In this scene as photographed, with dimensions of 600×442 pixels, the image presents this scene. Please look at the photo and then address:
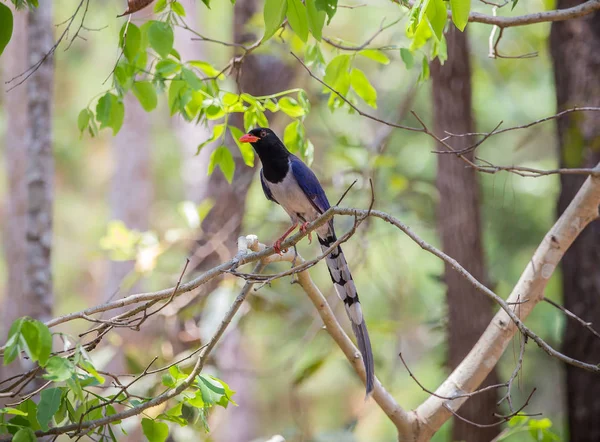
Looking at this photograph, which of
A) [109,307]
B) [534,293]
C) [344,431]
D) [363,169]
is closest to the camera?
[109,307]

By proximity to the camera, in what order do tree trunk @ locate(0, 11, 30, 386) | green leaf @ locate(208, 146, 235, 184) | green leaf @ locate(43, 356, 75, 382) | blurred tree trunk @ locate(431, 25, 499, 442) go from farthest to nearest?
blurred tree trunk @ locate(431, 25, 499, 442)
tree trunk @ locate(0, 11, 30, 386)
green leaf @ locate(208, 146, 235, 184)
green leaf @ locate(43, 356, 75, 382)

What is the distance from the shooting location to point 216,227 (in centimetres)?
635

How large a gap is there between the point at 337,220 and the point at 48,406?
206 inches

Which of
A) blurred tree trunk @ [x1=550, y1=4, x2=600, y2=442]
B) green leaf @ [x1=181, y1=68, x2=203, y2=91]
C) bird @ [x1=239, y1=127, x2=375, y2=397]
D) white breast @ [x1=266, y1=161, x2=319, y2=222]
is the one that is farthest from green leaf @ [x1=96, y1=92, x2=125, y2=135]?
blurred tree trunk @ [x1=550, y1=4, x2=600, y2=442]

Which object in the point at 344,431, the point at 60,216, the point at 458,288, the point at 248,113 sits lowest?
the point at 344,431

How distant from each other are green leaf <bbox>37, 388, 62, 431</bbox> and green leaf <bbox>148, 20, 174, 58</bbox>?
1.35m

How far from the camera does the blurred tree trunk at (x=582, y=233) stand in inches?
188

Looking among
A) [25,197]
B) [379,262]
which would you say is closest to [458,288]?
[25,197]

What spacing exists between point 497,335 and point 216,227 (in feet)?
12.0

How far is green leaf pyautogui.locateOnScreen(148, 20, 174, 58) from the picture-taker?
8.66 feet

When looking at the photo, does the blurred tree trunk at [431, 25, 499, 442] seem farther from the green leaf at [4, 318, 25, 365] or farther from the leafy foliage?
the green leaf at [4, 318, 25, 365]

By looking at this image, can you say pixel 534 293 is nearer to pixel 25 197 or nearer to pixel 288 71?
pixel 25 197

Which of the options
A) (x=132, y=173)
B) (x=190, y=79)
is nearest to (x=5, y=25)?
(x=190, y=79)

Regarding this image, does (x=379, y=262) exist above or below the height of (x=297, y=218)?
above
